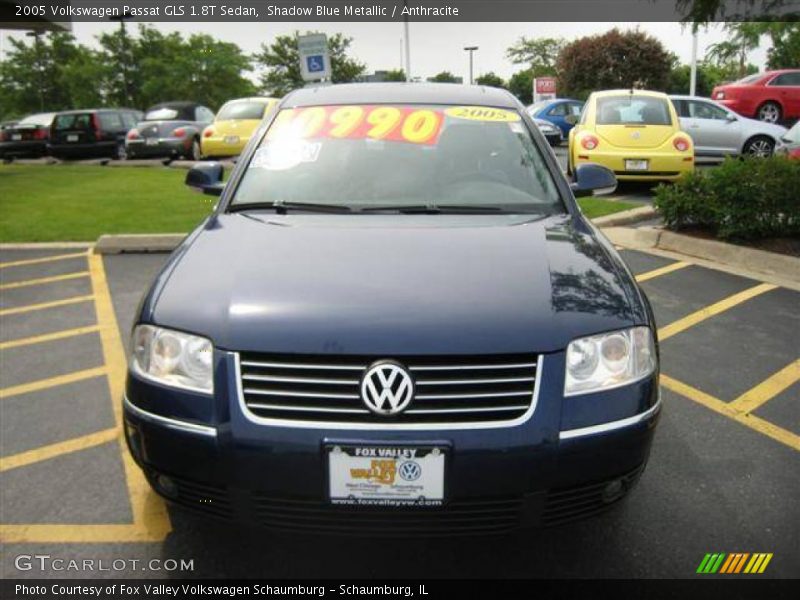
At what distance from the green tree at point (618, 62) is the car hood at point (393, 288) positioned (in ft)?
106

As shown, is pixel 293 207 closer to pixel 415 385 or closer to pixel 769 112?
pixel 415 385

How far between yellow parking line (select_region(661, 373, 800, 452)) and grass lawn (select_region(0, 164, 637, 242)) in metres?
5.12

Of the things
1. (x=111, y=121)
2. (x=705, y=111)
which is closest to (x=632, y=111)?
(x=705, y=111)

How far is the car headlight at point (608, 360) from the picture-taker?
210cm

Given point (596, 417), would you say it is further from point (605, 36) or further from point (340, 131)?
point (605, 36)

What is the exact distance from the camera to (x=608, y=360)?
2166 millimetres

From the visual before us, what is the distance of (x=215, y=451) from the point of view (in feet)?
6.66

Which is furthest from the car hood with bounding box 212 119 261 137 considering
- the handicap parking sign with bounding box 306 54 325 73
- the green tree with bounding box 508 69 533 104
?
the green tree with bounding box 508 69 533 104

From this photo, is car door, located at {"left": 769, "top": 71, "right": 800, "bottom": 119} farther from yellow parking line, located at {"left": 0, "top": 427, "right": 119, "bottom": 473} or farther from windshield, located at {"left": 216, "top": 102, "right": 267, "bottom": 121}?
yellow parking line, located at {"left": 0, "top": 427, "right": 119, "bottom": 473}

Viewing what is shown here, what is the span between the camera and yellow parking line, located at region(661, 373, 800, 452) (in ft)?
11.1

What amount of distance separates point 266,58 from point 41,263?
44.7m

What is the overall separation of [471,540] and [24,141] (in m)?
20.7

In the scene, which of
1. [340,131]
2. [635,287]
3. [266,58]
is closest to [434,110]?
[340,131]

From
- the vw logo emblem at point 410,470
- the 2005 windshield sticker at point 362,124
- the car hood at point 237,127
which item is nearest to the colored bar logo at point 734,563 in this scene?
the vw logo emblem at point 410,470
